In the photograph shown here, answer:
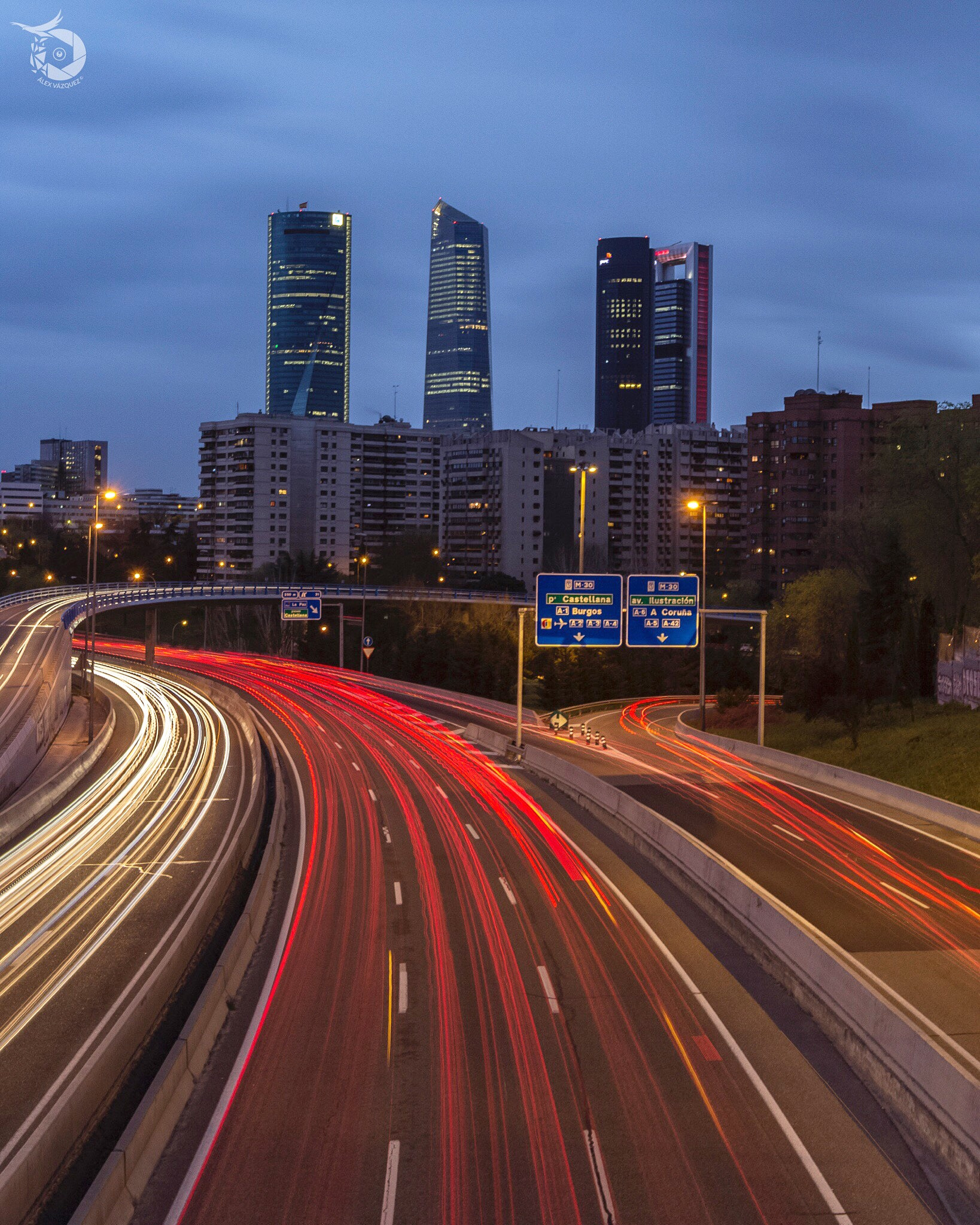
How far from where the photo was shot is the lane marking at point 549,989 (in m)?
17.0

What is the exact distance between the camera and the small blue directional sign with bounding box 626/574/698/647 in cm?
4050

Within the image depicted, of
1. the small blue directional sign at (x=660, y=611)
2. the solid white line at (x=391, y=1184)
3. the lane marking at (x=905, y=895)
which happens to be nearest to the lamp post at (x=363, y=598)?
the small blue directional sign at (x=660, y=611)

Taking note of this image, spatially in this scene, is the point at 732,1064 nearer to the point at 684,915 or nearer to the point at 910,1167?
the point at 910,1167

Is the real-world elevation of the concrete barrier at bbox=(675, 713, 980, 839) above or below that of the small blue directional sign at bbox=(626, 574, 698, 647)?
below

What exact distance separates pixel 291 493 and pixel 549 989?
178 metres

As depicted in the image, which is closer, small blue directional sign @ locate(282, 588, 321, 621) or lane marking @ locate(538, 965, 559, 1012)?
lane marking @ locate(538, 965, 559, 1012)

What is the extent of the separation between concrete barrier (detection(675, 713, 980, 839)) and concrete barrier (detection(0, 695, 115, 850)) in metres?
26.5

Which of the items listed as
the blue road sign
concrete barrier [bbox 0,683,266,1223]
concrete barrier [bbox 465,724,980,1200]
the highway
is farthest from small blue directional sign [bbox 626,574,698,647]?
concrete barrier [bbox 0,683,266,1223]

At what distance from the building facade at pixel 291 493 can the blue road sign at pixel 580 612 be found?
148 m

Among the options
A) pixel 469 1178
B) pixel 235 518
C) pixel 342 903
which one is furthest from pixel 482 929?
pixel 235 518

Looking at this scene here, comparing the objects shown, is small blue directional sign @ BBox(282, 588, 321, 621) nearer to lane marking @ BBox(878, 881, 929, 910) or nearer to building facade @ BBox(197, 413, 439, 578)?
lane marking @ BBox(878, 881, 929, 910)

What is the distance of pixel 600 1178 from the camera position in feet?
38.1

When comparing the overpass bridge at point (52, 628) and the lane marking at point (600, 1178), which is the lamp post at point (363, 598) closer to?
the overpass bridge at point (52, 628)

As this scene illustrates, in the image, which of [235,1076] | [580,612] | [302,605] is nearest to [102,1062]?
[235,1076]
